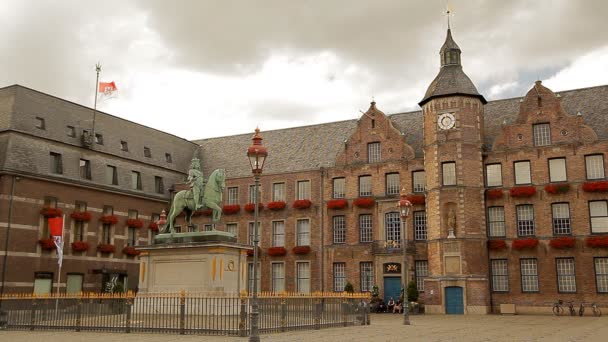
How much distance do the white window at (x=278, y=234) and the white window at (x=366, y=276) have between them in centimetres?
707

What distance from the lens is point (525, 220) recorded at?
130ft

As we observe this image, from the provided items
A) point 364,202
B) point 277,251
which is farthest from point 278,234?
point 364,202

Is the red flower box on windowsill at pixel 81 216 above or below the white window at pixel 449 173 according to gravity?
below

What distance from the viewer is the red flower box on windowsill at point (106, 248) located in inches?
1756

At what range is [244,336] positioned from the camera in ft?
61.6

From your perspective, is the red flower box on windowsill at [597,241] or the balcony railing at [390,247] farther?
the balcony railing at [390,247]

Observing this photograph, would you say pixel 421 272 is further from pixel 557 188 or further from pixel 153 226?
pixel 153 226

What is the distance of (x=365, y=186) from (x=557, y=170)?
43.6 ft

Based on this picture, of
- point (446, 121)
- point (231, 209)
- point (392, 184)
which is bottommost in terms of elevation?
point (231, 209)

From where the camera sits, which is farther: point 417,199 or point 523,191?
point 417,199

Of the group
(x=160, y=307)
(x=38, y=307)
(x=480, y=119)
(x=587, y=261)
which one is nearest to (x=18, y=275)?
(x=38, y=307)

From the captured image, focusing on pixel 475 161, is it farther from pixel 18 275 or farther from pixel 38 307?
pixel 18 275

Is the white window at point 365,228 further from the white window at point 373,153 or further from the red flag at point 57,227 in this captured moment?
the red flag at point 57,227

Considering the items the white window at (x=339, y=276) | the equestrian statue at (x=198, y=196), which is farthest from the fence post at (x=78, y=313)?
the white window at (x=339, y=276)
